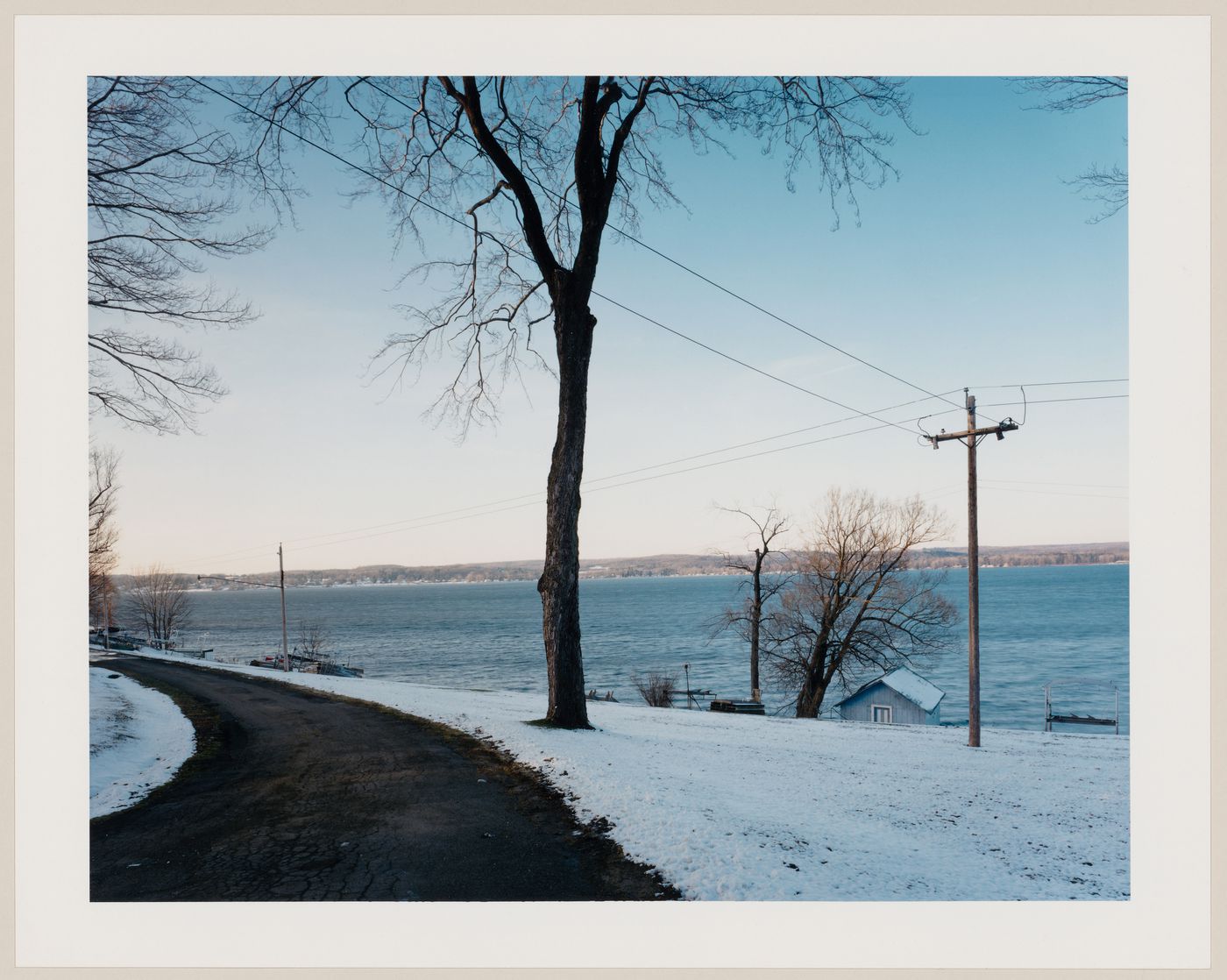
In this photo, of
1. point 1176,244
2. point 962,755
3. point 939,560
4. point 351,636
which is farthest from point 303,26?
point 351,636

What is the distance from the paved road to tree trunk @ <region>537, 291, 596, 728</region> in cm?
155

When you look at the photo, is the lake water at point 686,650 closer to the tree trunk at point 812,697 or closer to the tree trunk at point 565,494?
the tree trunk at point 812,697

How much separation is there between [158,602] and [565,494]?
5574 cm

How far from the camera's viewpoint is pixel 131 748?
280 inches

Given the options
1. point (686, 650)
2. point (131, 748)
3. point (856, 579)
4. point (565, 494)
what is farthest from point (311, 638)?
point (565, 494)

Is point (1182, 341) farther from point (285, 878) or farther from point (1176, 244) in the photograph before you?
point (285, 878)

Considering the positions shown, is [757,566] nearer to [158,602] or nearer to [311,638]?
[158,602]

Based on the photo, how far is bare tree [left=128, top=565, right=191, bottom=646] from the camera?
41.8 metres

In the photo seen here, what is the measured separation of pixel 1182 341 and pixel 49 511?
7.87m

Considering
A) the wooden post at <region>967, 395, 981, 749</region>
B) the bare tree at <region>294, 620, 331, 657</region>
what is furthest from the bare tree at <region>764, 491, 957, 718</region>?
the bare tree at <region>294, 620, 331, 657</region>

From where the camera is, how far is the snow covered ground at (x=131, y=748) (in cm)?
534

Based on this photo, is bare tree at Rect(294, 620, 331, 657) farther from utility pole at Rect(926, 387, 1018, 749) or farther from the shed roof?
utility pole at Rect(926, 387, 1018, 749)

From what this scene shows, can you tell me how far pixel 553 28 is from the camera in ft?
14.2

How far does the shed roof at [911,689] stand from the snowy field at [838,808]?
1880 cm
